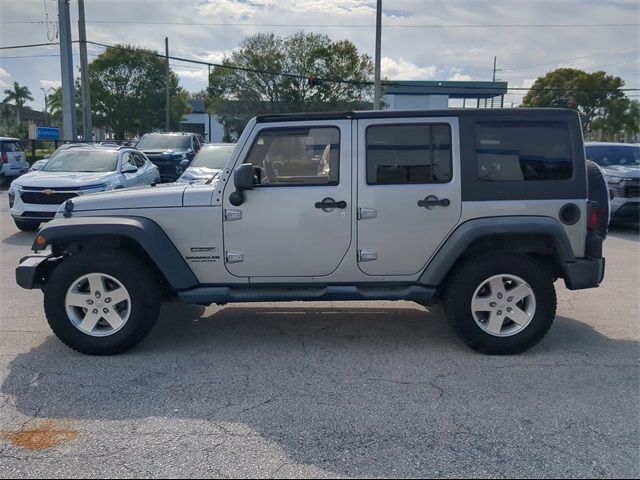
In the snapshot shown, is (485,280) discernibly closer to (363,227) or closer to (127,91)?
(363,227)

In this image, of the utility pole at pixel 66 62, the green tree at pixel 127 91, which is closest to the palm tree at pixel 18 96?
the green tree at pixel 127 91

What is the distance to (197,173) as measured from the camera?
12.3 meters

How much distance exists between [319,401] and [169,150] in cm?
1621

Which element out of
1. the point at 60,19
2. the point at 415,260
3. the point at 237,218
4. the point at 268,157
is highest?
the point at 60,19

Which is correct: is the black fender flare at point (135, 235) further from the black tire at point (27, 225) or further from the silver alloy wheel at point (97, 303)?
the black tire at point (27, 225)

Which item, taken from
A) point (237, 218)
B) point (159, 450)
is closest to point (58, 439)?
point (159, 450)

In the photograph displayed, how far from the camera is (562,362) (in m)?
4.68

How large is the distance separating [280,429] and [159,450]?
72 centimetres

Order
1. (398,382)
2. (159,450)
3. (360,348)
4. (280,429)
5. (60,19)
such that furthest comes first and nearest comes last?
(60,19)
(360,348)
(398,382)
(280,429)
(159,450)

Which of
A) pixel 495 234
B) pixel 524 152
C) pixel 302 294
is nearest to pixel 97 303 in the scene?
pixel 302 294

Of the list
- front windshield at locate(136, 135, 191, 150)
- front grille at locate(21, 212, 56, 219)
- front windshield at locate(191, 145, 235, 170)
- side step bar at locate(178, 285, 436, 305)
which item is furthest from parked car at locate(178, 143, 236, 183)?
side step bar at locate(178, 285, 436, 305)

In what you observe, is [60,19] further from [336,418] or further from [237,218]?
[336,418]

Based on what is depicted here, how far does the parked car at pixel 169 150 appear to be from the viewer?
1828cm

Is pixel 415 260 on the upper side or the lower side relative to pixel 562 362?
upper
